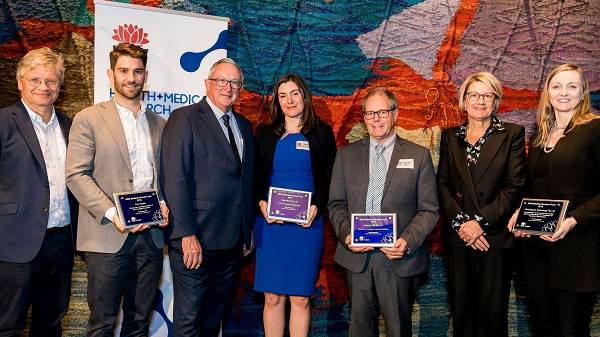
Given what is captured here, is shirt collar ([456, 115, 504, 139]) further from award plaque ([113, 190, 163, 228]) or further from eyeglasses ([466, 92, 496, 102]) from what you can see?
award plaque ([113, 190, 163, 228])

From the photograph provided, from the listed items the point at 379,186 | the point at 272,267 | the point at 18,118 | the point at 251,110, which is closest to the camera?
the point at 18,118

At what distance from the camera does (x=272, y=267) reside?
3.49m

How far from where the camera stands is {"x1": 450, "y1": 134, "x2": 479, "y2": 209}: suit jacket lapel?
3.22m

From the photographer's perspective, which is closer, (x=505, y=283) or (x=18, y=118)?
(x=18, y=118)

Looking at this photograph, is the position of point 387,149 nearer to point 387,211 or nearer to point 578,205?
point 387,211

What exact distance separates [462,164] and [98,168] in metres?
2.01

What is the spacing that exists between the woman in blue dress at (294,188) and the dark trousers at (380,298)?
42 centimetres

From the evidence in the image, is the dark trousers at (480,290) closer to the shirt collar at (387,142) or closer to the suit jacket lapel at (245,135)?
the shirt collar at (387,142)

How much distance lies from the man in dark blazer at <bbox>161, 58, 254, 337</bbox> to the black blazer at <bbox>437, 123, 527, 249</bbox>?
3.97 ft

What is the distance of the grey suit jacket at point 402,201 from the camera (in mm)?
3104

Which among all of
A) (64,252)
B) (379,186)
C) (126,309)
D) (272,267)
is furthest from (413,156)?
(64,252)

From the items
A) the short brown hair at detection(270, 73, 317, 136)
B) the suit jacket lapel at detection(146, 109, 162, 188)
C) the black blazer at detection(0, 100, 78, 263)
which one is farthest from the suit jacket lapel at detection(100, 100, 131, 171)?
the short brown hair at detection(270, 73, 317, 136)

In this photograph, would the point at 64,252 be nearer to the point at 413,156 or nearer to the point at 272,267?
the point at 272,267

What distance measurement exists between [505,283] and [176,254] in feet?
6.05
